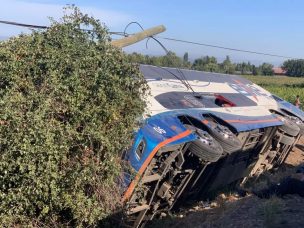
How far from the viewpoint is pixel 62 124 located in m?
5.69

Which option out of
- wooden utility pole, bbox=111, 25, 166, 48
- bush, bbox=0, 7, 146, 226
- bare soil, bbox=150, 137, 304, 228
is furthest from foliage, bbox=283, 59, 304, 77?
→ bush, bbox=0, 7, 146, 226

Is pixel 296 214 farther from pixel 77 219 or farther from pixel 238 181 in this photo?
pixel 238 181

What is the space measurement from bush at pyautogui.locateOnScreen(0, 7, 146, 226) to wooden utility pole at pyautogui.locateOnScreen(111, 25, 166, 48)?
194cm

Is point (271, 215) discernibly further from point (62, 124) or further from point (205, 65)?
point (205, 65)

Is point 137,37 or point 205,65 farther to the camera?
point 205,65

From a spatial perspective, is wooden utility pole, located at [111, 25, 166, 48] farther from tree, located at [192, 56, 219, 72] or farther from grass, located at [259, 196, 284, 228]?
tree, located at [192, 56, 219, 72]

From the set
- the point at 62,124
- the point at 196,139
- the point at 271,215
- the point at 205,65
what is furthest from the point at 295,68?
the point at 62,124

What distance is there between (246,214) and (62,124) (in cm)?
322

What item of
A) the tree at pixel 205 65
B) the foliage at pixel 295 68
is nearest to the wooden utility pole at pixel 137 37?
the tree at pixel 205 65

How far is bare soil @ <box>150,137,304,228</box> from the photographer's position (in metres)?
6.50

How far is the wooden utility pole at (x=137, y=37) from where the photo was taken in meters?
8.56

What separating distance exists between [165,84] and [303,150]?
379 inches

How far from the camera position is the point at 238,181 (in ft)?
39.3

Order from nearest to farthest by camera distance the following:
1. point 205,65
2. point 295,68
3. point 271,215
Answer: point 271,215
point 205,65
point 295,68
